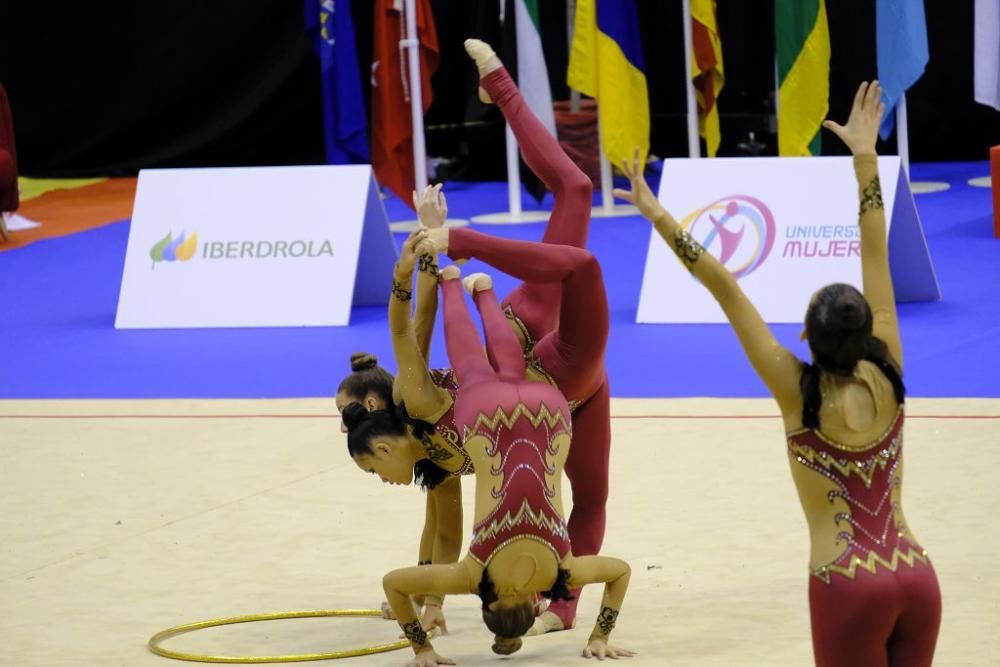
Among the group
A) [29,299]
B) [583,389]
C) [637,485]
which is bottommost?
[29,299]

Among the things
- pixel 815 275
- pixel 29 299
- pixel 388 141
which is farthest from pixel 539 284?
pixel 388 141

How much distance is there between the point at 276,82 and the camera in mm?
13086

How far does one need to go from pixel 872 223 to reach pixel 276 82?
10611mm

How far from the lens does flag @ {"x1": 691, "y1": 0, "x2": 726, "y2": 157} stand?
986cm

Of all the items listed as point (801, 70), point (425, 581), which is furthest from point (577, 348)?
point (801, 70)

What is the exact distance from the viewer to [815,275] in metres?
7.19

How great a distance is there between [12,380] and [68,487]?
6.17 ft

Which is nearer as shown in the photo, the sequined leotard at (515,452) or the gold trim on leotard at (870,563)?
the gold trim on leotard at (870,563)

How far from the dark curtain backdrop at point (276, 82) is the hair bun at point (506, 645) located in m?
8.15

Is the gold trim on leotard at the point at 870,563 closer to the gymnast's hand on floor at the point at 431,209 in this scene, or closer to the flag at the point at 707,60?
the gymnast's hand on floor at the point at 431,209

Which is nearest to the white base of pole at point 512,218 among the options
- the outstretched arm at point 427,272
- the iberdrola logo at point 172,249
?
the iberdrola logo at point 172,249

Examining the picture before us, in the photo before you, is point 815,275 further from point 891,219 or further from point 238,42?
point 238,42

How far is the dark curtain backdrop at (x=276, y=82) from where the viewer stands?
38.3 feet

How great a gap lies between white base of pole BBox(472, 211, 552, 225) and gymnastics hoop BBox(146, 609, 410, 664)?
6.33 m
